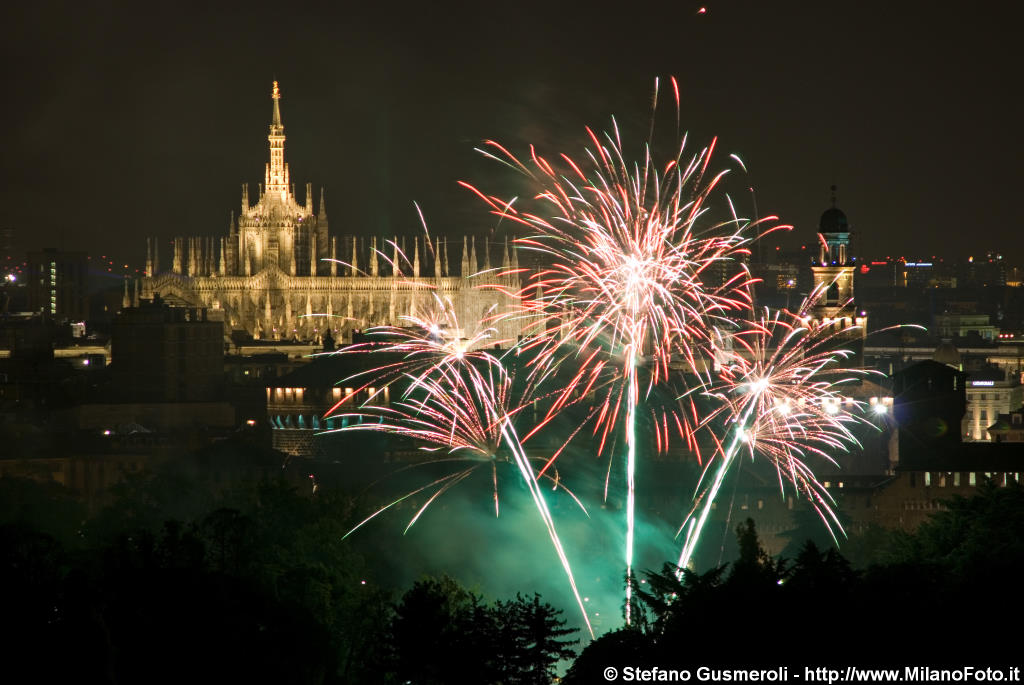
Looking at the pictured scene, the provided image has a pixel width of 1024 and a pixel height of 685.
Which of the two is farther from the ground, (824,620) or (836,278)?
(836,278)

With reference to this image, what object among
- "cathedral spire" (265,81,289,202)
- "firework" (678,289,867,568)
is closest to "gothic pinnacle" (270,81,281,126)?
"cathedral spire" (265,81,289,202)

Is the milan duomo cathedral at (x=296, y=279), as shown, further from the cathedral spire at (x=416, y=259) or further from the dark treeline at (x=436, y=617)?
the dark treeline at (x=436, y=617)

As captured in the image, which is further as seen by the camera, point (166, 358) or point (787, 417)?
point (166, 358)

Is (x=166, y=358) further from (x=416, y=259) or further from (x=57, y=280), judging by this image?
(x=57, y=280)

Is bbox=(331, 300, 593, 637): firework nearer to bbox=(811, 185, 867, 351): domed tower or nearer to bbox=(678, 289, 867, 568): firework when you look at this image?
bbox=(678, 289, 867, 568): firework

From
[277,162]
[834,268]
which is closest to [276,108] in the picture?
[277,162]

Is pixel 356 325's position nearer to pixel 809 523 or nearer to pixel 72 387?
pixel 72 387
